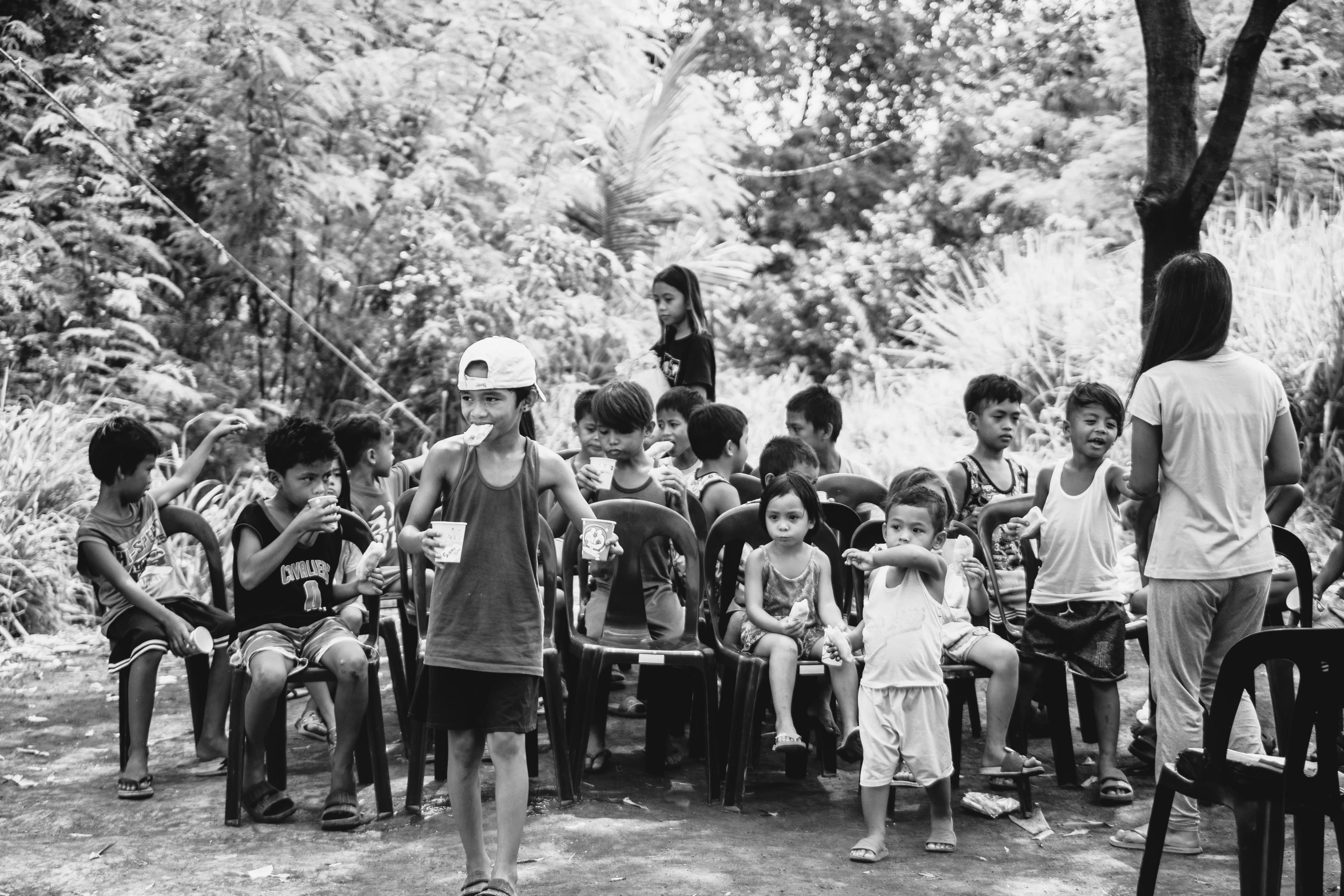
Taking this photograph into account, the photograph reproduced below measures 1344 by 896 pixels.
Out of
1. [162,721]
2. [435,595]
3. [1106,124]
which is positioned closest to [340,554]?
[435,595]

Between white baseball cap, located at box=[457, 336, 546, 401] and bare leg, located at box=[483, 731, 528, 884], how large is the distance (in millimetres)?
1040

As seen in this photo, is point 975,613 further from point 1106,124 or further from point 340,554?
point 1106,124

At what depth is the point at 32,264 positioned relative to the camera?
949cm

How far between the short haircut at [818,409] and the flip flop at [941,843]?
87.8 inches

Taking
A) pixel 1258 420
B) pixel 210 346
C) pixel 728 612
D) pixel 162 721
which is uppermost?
pixel 210 346

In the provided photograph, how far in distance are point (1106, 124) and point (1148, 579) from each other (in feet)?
41.2

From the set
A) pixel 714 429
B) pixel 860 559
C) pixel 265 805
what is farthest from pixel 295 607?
pixel 860 559

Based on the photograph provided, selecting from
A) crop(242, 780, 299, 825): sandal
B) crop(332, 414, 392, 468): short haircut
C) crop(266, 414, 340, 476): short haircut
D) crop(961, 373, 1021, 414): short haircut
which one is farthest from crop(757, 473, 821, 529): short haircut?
crop(242, 780, 299, 825): sandal

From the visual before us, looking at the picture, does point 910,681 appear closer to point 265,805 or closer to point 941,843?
point 941,843

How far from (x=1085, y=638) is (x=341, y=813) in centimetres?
287

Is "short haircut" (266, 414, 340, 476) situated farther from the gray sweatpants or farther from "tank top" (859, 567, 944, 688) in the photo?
the gray sweatpants

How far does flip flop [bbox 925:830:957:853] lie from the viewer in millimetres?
4422

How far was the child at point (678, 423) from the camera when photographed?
6379mm

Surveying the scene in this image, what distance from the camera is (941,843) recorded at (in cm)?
443
